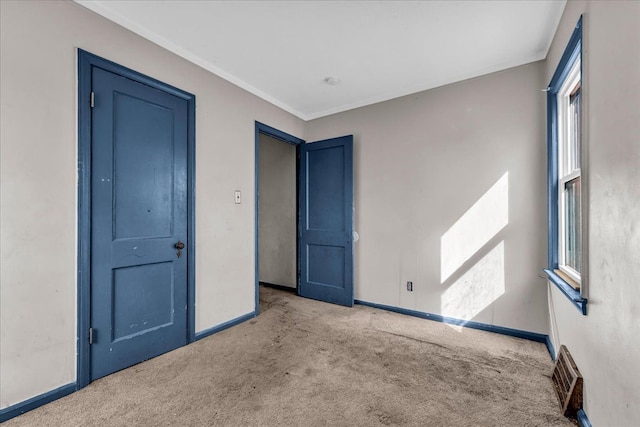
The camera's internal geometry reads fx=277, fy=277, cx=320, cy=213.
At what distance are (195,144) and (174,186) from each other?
0.46m

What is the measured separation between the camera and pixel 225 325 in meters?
2.88

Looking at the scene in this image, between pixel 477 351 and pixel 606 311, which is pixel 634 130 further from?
pixel 477 351

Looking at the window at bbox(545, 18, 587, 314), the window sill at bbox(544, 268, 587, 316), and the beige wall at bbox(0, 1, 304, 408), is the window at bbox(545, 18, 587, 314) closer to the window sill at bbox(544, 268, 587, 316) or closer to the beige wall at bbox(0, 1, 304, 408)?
the window sill at bbox(544, 268, 587, 316)

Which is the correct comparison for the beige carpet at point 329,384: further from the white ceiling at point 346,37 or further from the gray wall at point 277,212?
the white ceiling at point 346,37

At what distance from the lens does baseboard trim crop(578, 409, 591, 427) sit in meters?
1.47

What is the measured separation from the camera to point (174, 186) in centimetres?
Result: 246

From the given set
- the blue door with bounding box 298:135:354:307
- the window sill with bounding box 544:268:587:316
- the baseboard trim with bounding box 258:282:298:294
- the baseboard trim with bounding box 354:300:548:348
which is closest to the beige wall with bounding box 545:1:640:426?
the window sill with bounding box 544:268:587:316

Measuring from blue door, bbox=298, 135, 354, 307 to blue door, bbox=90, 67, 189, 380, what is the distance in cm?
180

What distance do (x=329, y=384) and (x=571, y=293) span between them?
1.64m

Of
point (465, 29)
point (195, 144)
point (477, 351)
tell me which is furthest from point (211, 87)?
point (477, 351)

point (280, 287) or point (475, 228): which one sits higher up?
point (475, 228)

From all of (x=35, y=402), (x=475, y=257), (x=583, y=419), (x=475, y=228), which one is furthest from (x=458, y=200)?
(x=35, y=402)

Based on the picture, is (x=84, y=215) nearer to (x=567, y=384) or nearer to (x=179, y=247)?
(x=179, y=247)

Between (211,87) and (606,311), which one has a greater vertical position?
(211,87)
